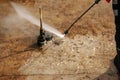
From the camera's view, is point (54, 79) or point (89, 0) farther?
point (89, 0)

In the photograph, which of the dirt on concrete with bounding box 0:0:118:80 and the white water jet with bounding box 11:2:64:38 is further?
the white water jet with bounding box 11:2:64:38

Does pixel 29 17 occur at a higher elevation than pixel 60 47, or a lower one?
higher

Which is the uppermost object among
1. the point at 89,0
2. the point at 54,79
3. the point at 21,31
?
the point at 89,0

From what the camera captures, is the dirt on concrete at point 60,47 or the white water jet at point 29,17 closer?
the dirt on concrete at point 60,47

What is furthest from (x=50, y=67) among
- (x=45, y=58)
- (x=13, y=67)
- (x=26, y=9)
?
(x=26, y=9)

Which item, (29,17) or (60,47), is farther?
(29,17)

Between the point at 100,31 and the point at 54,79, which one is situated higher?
the point at 100,31

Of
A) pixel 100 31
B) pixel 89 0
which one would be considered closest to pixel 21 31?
pixel 100 31

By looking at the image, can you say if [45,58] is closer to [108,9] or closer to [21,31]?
[21,31]

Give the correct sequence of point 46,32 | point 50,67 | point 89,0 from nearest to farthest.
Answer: point 50,67 → point 46,32 → point 89,0

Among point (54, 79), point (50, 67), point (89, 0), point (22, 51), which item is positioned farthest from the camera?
point (89, 0)
